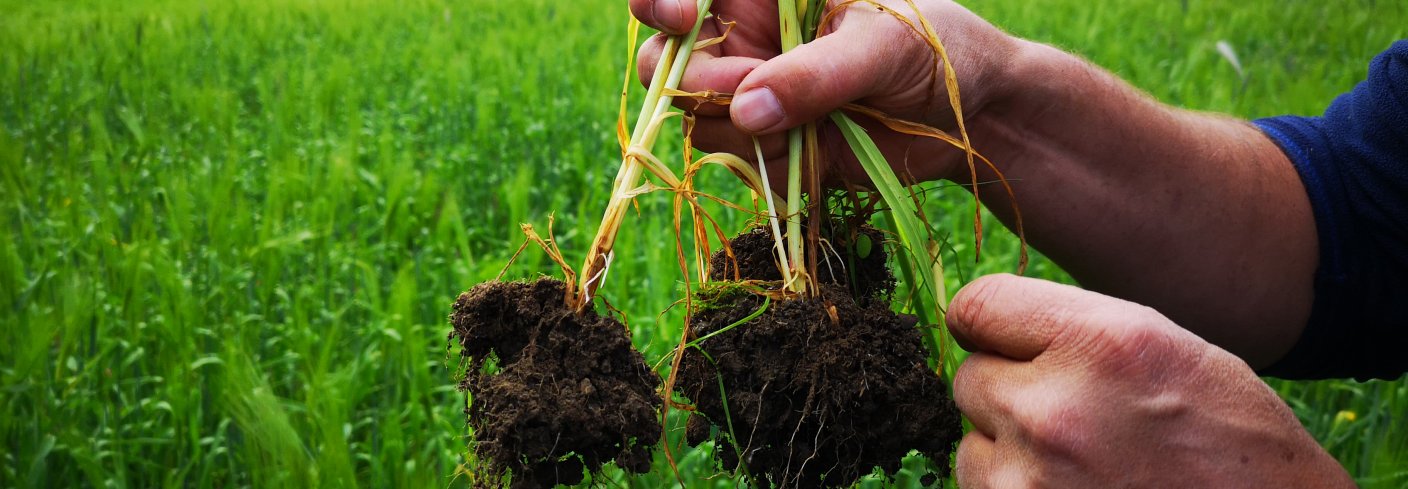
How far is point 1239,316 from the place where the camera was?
54.8 inches

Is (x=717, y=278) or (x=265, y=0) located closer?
(x=717, y=278)

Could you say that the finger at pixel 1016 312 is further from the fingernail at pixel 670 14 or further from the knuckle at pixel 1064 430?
the fingernail at pixel 670 14

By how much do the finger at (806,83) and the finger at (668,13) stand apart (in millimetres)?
125

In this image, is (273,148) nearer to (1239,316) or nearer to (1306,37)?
(1239,316)

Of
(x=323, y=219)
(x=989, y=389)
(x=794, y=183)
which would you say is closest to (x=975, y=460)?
(x=989, y=389)

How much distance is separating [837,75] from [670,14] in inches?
8.8

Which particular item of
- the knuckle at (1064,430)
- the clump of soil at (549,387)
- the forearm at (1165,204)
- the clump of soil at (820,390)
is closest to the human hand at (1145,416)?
the knuckle at (1064,430)

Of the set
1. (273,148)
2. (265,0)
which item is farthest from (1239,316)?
(265,0)

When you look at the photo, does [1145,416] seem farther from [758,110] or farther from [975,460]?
[758,110]

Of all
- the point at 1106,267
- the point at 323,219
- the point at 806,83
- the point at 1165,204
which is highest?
the point at 806,83

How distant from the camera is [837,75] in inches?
41.2

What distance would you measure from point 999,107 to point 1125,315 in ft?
1.70

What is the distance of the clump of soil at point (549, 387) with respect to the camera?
888mm

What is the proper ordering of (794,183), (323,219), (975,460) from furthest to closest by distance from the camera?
(323,219), (794,183), (975,460)
